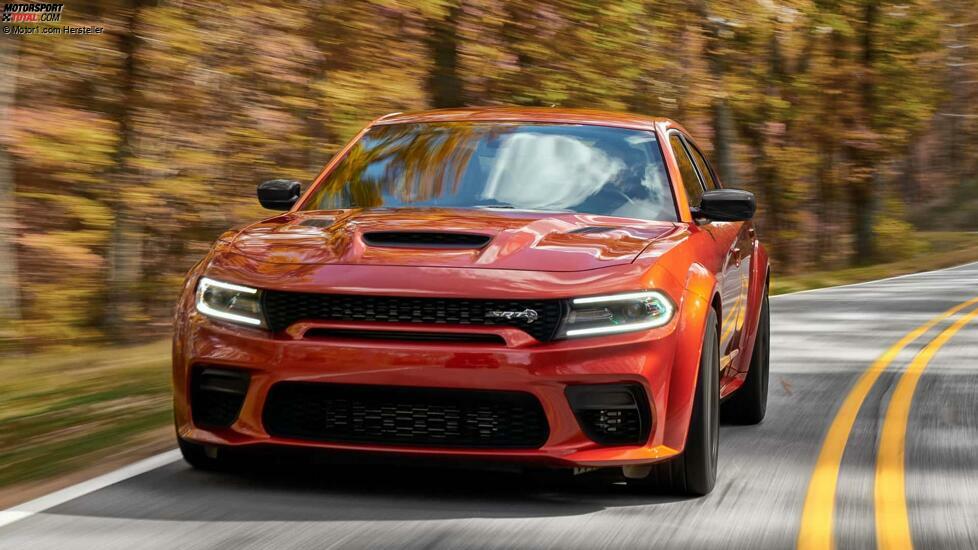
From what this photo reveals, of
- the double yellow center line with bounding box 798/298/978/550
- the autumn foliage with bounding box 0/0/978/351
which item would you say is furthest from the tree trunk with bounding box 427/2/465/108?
the double yellow center line with bounding box 798/298/978/550

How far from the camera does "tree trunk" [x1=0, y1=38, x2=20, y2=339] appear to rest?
1653 centimetres

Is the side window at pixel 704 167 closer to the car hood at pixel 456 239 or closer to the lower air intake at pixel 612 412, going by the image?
the car hood at pixel 456 239

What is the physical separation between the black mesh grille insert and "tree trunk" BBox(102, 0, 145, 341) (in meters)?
12.1

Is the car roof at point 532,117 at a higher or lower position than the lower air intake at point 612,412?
higher

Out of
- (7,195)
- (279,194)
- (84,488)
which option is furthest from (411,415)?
(7,195)

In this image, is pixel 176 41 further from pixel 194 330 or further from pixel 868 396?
pixel 194 330

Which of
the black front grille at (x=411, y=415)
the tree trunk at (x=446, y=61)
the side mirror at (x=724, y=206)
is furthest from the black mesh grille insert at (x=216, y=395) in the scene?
the tree trunk at (x=446, y=61)

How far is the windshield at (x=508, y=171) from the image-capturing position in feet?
22.2

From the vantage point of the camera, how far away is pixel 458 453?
216 inches

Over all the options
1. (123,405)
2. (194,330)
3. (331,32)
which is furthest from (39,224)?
(194,330)

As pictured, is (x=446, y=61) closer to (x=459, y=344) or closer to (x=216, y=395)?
(x=216, y=395)

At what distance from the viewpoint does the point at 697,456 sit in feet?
19.4

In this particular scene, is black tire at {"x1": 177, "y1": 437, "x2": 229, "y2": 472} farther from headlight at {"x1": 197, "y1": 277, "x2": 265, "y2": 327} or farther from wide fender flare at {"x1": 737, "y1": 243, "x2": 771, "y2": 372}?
wide fender flare at {"x1": 737, "y1": 243, "x2": 771, "y2": 372}

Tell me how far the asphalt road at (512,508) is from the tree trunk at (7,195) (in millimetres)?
11014
